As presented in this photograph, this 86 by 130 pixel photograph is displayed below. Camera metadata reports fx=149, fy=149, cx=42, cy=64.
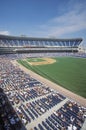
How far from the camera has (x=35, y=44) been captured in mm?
99875

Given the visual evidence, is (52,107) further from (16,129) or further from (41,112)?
(16,129)

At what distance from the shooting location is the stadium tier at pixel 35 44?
85.5m

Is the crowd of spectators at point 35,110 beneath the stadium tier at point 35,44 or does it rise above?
beneath

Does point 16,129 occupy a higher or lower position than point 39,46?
lower

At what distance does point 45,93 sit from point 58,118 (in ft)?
25.9

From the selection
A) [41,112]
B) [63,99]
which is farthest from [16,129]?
[63,99]

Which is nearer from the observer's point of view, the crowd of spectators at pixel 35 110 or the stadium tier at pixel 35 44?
the crowd of spectators at pixel 35 110

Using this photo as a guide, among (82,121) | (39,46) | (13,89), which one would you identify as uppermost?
(39,46)

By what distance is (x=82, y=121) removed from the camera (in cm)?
1656

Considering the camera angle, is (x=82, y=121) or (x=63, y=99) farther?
(x=63, y=99)

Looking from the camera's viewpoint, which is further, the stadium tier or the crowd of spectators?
the stadium tier

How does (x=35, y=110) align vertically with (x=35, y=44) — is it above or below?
below

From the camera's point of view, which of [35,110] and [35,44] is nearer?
[35,110]

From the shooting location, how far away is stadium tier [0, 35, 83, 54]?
85.5 m
